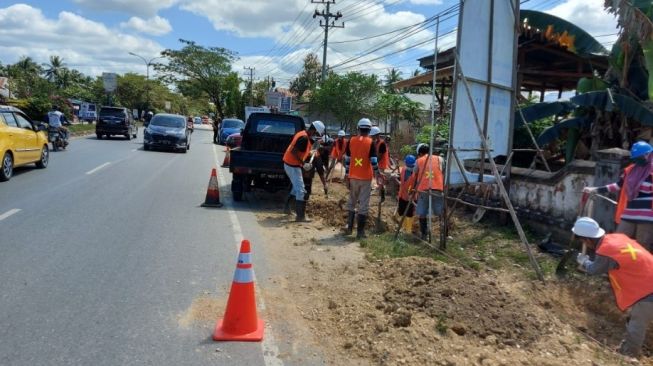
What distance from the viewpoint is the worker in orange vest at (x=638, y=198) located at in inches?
228

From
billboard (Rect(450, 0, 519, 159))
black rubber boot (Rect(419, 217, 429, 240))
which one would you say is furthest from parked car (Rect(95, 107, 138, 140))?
billboard (Rect(450, 0, 519, 159))

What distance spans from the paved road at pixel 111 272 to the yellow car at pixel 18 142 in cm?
74

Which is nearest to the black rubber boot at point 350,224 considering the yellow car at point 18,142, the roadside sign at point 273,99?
the yellow car at point 18,142

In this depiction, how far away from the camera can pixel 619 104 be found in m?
9.12

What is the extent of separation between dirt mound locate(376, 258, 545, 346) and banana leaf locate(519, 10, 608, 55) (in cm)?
729

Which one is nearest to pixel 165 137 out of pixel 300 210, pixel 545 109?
pixel 300 210

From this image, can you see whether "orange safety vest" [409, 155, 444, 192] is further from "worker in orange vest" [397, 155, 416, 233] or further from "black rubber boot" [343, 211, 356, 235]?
"black rubber boot" [343, 211, 356, 235]

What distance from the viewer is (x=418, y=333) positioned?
4406mm

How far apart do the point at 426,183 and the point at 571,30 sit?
5.55 meters

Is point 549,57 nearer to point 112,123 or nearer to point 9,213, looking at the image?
point 9,213

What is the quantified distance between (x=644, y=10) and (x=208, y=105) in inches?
4083

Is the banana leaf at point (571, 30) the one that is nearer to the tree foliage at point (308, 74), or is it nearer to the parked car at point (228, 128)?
the parked car at point (228, 128)

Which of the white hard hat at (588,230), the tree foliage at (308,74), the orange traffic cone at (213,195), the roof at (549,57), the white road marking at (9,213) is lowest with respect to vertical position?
the white road marking at (9,213)

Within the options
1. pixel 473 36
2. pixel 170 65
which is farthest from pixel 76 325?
pixel 170 65
